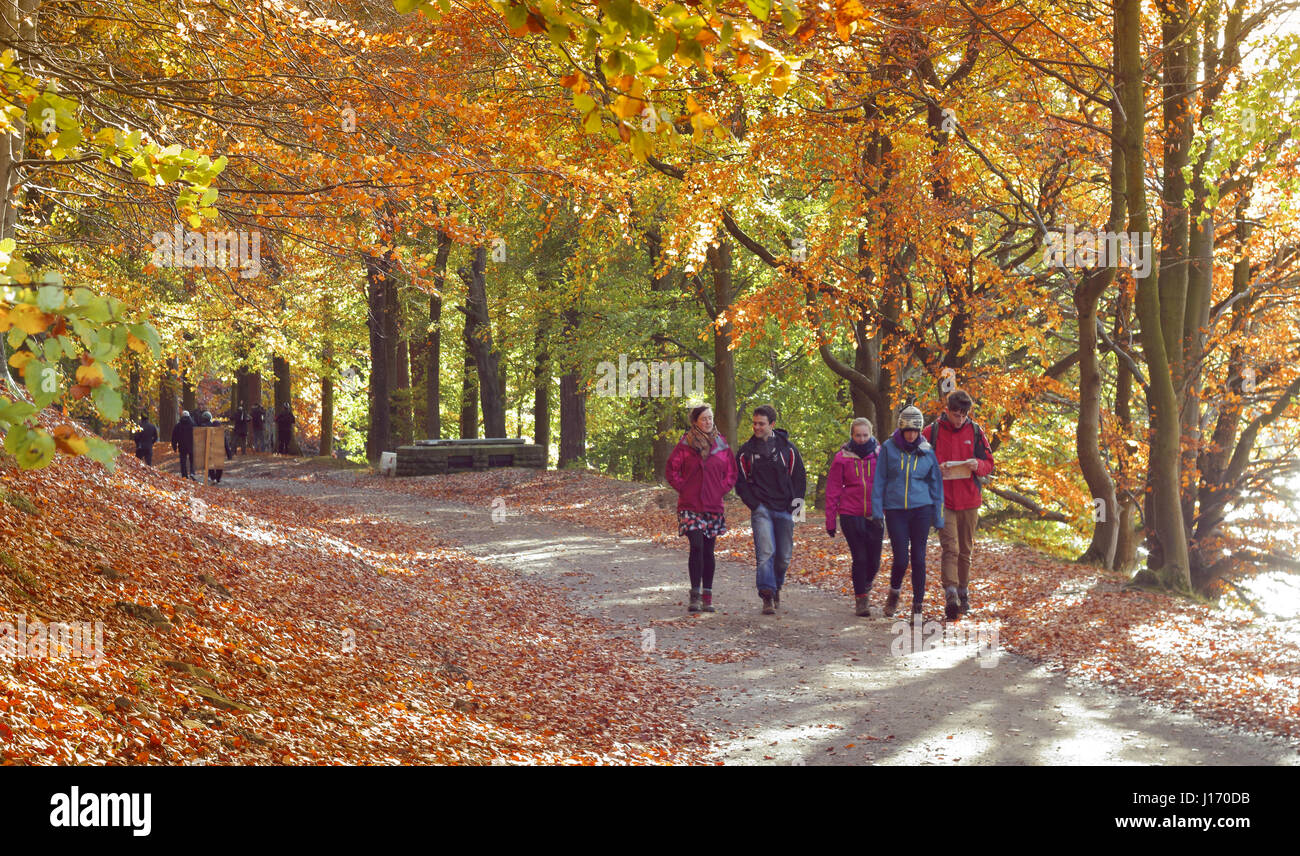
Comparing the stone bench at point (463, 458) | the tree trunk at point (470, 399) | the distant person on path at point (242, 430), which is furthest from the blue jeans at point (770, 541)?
the distant person on path at point (242, 430)

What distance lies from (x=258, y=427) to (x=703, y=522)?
2816 cm

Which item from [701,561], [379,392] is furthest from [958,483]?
[379,392]

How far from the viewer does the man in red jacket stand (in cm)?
1038

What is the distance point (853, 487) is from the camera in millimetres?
10414

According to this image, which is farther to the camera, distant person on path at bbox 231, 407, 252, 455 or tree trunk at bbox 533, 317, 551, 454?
distant person on path at bbox 231, 407, 252, 455

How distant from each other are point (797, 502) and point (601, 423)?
31.0 metres

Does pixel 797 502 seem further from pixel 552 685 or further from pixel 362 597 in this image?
pixel 362 597

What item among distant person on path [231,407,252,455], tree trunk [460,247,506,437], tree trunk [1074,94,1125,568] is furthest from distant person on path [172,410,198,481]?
tree trunk [1074,94,1125,568]

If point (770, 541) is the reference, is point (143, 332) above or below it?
above

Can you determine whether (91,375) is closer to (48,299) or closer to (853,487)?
(48,299)

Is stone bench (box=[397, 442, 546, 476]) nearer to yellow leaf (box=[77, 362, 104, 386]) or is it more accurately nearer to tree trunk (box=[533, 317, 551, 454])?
tree trunk (box=[533, 317, 551, 454])

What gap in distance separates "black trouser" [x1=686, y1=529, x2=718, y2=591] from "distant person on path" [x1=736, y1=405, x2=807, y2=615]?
0.51 meters

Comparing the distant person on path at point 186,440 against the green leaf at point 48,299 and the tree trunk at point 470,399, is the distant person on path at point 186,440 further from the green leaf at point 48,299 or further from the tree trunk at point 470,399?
the green leaf at point 48,299
